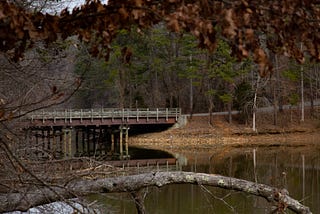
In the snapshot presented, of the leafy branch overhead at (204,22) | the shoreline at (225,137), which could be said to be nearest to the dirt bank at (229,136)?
the shoreline at (225,137)

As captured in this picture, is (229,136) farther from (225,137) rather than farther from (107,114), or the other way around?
(107,114)

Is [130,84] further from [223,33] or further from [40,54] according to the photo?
[223,33]

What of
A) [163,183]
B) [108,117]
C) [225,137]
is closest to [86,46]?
[163,183]

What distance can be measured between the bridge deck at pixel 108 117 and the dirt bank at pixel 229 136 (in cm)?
132

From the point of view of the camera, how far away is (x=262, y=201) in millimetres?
13383

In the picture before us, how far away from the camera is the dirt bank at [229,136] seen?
3631cm

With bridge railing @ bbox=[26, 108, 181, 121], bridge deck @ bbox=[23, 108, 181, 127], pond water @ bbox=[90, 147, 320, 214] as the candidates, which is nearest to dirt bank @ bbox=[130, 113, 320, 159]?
bridge deck @ bbox=[23, 108, 181, 127]

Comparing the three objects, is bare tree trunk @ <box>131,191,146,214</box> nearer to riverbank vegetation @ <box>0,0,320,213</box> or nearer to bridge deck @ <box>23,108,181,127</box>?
riverbank vegetation @ <box>0,0,320,213</box>

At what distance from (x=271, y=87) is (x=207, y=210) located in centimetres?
2914

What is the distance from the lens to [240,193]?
11.6 meters

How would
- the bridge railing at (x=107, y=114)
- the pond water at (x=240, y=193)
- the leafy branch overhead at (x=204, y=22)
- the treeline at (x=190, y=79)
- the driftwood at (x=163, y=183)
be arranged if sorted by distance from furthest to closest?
the treeline at (x=190, y=79) → the bridge railing at (x=107, y=114) → the pond water at (x=240, y=193) → the driftwood at (x=163, y=183) → the leafy branch overhead at (x=204, y=22)

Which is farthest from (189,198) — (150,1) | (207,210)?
(150,1)

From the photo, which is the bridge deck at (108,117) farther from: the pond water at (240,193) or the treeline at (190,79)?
the pond water at (240,193)

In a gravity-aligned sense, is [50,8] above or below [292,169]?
above
